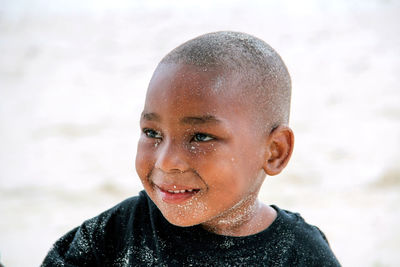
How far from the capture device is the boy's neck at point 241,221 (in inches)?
66.4

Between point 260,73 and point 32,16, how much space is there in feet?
28.3

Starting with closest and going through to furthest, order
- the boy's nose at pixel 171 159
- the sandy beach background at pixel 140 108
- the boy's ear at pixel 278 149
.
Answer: the boy's nose at pixel 171 159 < the boy's ear at pixel 278 149 < the sandy beach background at pixel 140 108

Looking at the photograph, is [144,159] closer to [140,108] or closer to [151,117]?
[151,117]

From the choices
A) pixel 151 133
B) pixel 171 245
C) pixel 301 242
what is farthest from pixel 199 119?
pixel 301 242

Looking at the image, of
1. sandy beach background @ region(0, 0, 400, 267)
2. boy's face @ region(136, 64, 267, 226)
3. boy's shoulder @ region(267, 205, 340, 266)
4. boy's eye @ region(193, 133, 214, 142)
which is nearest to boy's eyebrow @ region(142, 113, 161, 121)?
boy's face @ region(136, 64, 267, 226)

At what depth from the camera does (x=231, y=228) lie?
5.61 feet

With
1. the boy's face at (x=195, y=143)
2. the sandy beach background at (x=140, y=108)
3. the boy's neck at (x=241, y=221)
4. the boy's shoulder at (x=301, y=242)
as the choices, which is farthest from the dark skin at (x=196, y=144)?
the sandy beach background at (x=140, y=108)

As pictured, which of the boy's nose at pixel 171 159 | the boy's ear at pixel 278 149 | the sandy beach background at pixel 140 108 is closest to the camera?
the boy's nose at pixel 171 159

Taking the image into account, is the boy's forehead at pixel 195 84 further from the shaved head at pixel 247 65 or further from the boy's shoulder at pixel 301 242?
the boy's shoulder at pixel 301 242

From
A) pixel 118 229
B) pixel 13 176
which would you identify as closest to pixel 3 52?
pixel 13 176

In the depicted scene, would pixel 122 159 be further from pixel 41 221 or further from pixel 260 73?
pixel 260 73

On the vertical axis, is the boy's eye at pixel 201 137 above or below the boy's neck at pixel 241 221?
above

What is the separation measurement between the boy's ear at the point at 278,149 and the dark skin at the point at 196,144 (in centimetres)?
6

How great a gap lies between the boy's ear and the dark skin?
0.18ft
